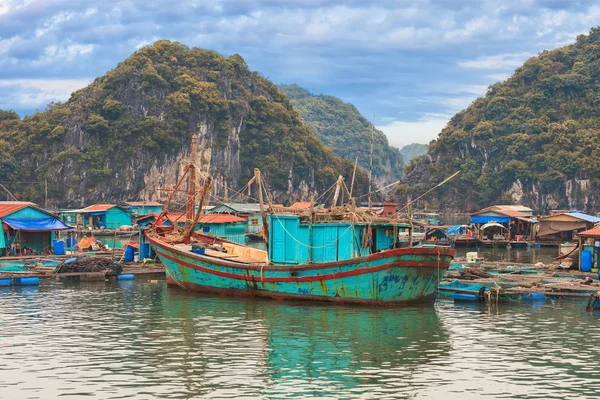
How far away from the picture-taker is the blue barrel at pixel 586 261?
3706 centimetres

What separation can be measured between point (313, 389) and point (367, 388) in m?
1.24

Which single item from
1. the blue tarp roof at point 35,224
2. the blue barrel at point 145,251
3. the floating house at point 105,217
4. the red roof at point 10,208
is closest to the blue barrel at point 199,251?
the blue barrel at point 145,251

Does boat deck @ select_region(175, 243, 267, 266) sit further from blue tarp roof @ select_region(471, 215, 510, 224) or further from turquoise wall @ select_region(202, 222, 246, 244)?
blue tarp roof @ select_region(471, 215, 510, 224)

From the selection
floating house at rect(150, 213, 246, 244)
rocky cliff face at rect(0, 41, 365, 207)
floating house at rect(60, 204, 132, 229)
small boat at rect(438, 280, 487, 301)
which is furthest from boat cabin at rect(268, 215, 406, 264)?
rocky cliff face at rect(0, 41, 365, 207)

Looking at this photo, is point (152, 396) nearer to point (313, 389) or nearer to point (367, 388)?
point (313, 389)

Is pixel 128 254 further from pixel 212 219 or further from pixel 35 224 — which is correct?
Result: pixel 212 219

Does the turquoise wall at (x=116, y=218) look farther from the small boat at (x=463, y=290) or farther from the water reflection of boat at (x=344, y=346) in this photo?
the water reflection of boat at (x=344, y=346)

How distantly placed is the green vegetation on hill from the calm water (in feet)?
354

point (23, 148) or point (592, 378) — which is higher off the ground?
point (23, 148)

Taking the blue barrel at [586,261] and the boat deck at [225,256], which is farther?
the blue barrel at [586,261]

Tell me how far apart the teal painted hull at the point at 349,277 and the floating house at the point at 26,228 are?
1702 centimetres

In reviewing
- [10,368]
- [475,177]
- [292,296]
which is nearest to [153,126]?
[475,177]

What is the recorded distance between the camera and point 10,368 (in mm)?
19047

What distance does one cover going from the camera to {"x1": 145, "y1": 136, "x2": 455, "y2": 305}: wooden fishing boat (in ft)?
89.6
